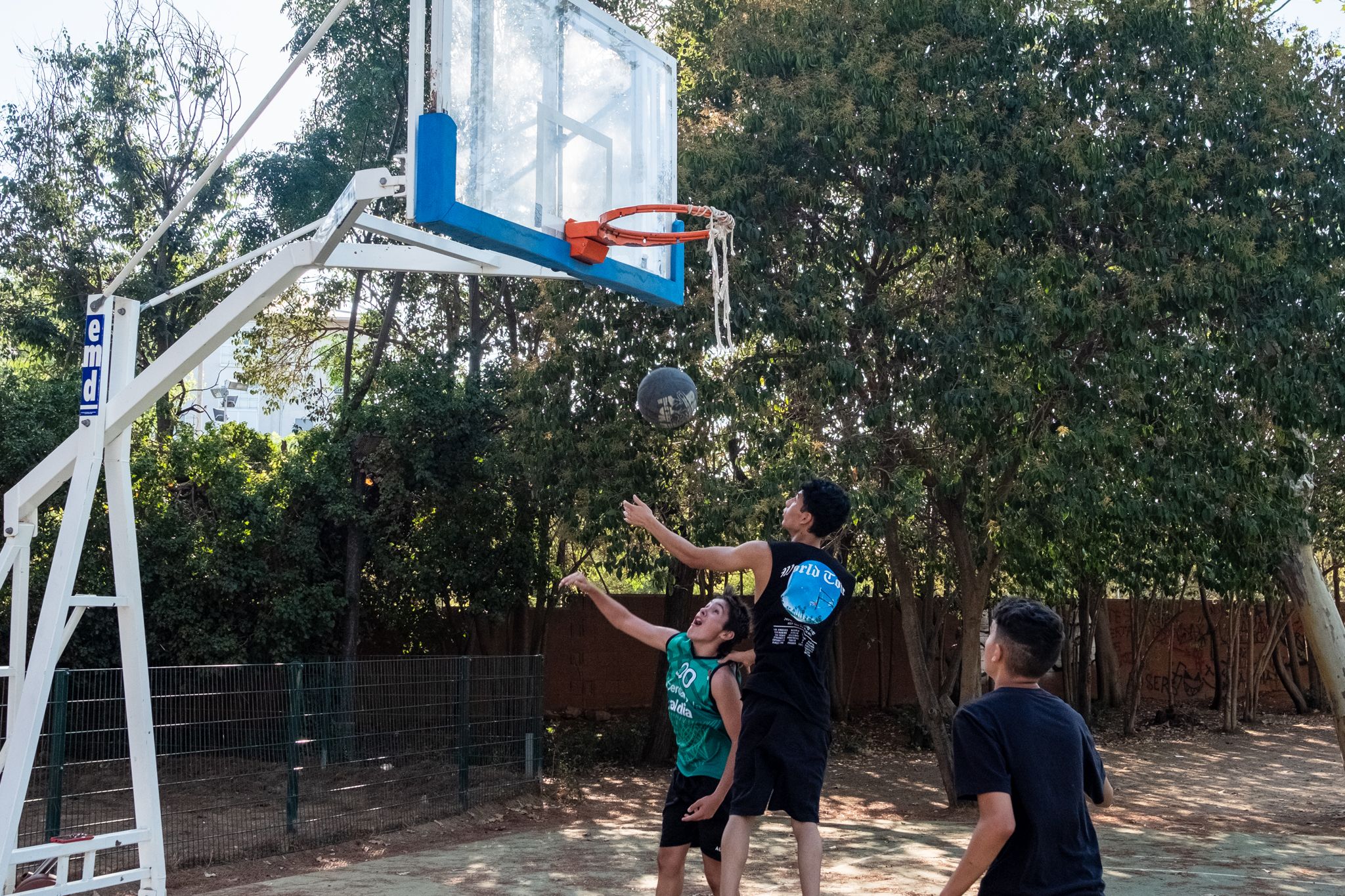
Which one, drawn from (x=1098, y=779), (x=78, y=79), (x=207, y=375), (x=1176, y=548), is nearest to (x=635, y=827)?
(x=1176, y=548)

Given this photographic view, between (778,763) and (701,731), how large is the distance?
0.45 m

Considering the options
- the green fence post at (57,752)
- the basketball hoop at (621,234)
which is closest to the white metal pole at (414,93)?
the basketball hoop at (621,234)

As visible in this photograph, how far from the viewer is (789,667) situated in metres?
5.03

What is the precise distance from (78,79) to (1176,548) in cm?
1522

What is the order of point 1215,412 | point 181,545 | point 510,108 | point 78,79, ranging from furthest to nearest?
point 78,79
point 181,545
point 1215,412
point 510,108

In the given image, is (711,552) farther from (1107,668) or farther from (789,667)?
(1107,668)

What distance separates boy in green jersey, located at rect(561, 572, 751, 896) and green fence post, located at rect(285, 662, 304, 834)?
5.23 m

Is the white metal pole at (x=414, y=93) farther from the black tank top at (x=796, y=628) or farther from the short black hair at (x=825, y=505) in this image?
the black tank top at (x=796, y=628)

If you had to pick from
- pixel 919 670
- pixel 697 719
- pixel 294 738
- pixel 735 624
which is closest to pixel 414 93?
pixel 735 624

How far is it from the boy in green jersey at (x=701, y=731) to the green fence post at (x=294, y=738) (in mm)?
5231

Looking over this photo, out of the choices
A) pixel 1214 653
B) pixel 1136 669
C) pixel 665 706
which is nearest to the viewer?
pixel 665 706

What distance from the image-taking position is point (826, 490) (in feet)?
16.9

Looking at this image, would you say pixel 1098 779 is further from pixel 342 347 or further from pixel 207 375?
pixel 207 375

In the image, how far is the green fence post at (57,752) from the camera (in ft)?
26.3
